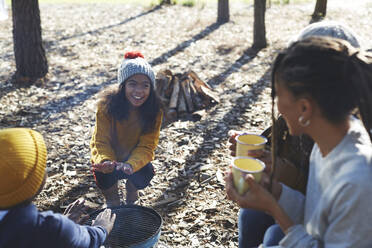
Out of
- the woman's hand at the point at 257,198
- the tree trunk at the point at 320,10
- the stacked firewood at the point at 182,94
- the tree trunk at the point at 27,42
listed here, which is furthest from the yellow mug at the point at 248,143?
the tree trunk at the point at 320,10

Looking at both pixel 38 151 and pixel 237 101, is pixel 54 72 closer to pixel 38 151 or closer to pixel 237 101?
pixel 237 101

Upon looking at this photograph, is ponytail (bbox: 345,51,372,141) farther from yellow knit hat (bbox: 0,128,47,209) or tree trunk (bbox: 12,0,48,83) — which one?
tree trunk (bbox: 12,0,48,83)

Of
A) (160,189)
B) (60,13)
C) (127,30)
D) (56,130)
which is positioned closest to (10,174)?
(160,189)

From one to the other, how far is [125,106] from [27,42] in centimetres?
428

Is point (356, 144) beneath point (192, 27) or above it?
above

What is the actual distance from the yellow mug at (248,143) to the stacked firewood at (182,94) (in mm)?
3358

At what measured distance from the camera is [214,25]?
1123cm

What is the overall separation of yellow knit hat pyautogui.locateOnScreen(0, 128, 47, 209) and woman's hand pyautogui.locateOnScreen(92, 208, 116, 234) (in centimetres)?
63

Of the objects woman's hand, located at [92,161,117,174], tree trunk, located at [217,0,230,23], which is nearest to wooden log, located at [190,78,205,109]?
woman's hand, located at [92,161,117,174]

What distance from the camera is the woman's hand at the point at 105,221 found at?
2496 mm

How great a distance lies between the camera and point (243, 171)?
1.93m

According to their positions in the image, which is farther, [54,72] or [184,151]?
[54,72]

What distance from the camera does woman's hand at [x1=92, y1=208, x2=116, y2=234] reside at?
2.50 meters

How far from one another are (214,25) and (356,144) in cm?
1004
